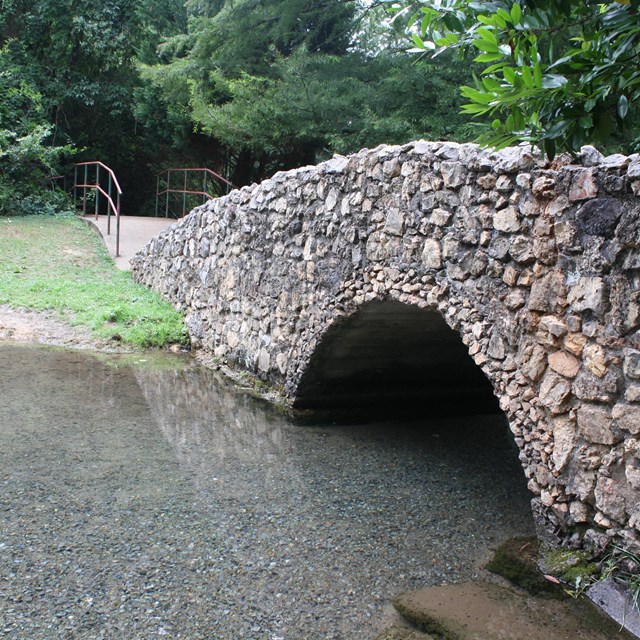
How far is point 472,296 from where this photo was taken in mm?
4180

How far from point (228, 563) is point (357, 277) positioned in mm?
2470

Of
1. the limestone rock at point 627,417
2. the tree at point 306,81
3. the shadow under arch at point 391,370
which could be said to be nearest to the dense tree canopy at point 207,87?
the tree at point 306,81

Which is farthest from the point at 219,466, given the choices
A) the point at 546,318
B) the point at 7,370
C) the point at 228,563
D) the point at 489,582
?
the point at 7,370

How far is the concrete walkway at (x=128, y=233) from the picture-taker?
462 inches

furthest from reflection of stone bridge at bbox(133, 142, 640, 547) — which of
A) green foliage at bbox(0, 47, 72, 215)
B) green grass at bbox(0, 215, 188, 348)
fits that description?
green foliage at bbox(0, 47, 72, 215)

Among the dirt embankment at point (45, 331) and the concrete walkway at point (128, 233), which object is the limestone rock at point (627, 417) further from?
the concrete walkway at point (128, 233)

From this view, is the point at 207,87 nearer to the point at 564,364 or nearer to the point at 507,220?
the point at 507,220

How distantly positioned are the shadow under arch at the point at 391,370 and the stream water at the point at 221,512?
0.50 meters

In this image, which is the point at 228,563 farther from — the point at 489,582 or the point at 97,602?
the point at 489,582

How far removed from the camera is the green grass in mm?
8406

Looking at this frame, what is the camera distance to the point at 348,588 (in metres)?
3.45

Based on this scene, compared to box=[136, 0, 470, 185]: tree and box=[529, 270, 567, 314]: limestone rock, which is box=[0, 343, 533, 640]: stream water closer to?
box=[529, 270, 567, 314]: limestone rock

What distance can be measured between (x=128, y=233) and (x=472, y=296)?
32.5ft

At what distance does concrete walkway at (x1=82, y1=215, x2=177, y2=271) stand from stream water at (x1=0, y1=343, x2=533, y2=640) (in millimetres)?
5051
